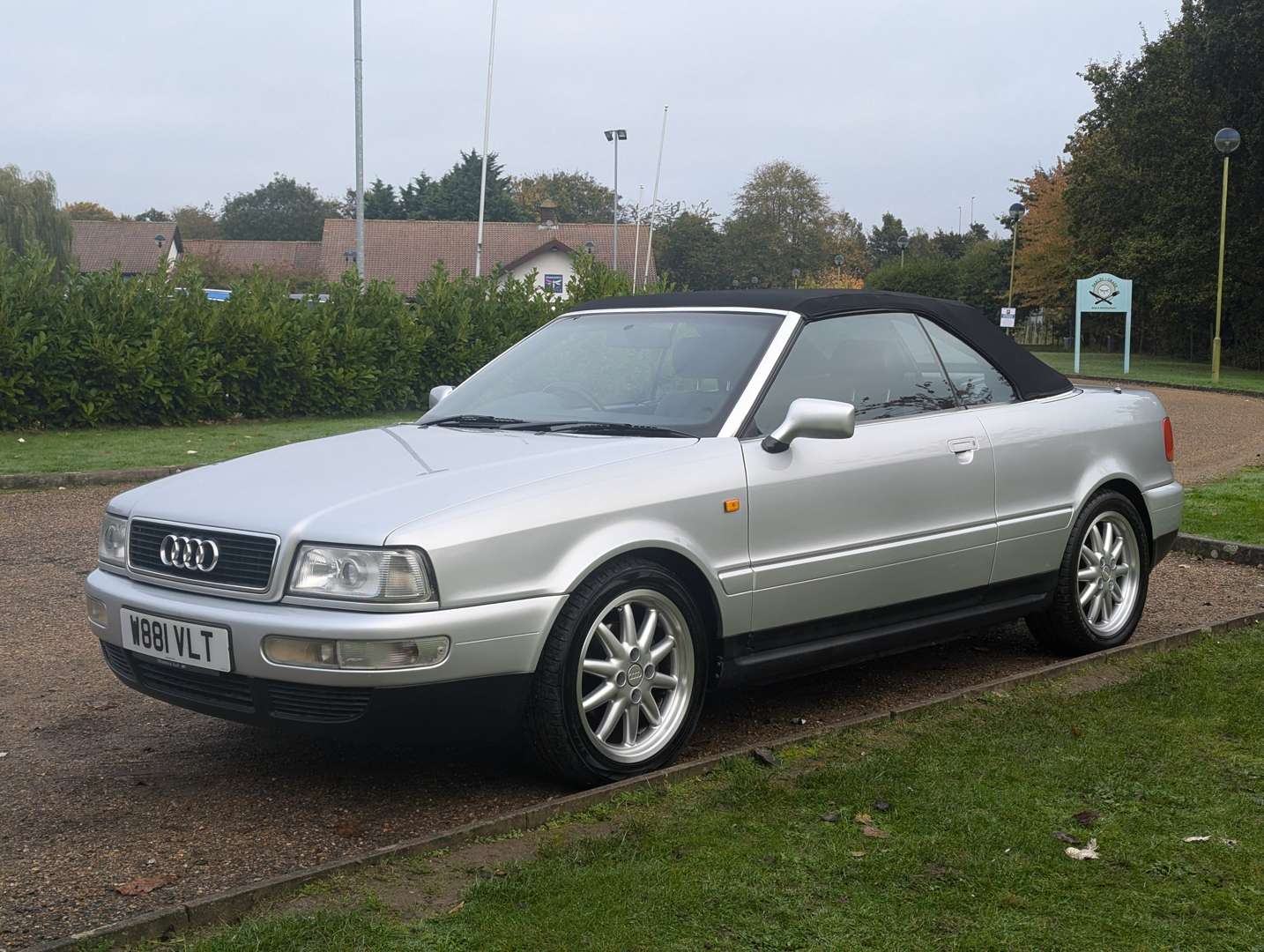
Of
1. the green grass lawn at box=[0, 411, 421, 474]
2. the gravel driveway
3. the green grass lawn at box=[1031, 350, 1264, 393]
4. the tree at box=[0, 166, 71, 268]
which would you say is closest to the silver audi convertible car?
the gravel driveway

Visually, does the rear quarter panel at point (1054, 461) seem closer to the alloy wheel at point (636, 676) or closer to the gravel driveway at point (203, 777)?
the gravel driveway at point (203, 777)

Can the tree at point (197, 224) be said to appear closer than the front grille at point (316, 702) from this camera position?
No

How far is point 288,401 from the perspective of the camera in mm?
19766

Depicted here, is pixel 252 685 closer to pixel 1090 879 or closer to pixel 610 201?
pixel 1090 879

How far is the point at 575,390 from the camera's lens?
Result: 549cm

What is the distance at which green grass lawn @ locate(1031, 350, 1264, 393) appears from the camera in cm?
3291

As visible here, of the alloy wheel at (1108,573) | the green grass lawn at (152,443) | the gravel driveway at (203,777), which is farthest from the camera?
the green grass lawn at (152,443)

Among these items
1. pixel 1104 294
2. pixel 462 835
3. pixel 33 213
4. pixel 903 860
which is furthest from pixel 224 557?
pixel 33 213

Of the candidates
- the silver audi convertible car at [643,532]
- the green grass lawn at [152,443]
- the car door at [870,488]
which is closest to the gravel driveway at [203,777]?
the silver audi convertible car at [643,532]

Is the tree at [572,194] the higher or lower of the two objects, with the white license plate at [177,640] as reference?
higher

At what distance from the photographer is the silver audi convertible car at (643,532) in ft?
13.3

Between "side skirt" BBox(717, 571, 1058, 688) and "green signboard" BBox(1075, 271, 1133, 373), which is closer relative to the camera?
"side skirt" BBox(717, 571, 1058, 688)

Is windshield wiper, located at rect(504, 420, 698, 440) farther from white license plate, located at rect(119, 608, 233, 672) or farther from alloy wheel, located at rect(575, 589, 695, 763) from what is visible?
white license plate, located at rect(119, 608, 233, 672)

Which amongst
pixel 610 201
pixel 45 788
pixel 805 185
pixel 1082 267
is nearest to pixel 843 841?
pixel 45 788
